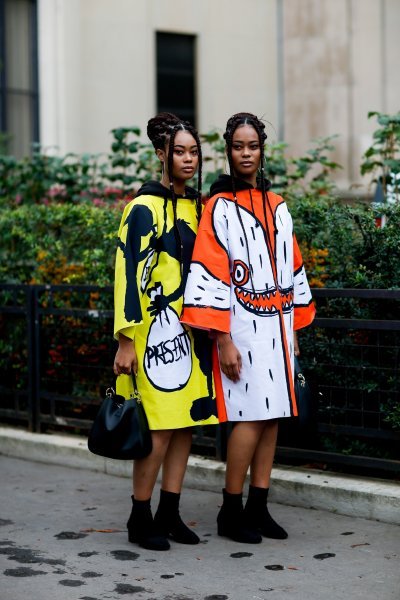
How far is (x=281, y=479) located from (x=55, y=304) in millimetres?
2445

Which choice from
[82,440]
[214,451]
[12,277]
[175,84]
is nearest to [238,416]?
[214,451]

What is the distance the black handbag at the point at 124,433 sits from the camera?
5312 mm

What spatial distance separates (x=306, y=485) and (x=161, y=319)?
4.65 ft

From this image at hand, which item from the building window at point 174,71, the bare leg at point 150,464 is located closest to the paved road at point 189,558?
the bare leg at point 150,464

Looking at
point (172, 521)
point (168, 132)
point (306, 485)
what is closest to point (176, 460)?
point (172, 521)

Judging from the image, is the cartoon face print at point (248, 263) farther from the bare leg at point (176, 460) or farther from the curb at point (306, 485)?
the curb at point (306, 485)

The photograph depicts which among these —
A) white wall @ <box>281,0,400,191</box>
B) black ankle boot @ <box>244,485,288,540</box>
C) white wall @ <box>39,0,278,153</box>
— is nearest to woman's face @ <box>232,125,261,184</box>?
black ankle boot @ <box>244,485,288,540</box>

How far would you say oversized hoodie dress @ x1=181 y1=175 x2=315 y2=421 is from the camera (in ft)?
17.4

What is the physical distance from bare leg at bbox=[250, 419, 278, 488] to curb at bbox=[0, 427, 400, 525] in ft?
2.03

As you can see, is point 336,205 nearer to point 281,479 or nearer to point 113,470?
point 281,479

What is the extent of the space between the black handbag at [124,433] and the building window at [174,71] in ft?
42.9

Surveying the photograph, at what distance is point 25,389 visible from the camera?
817 cm

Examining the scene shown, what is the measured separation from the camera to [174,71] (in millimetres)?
18234

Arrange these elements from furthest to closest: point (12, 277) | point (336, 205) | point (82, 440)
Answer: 1. point (12, 277)
2. point (82, 440)
3. point (336, 205)
